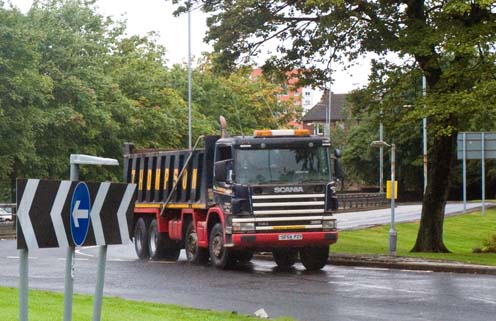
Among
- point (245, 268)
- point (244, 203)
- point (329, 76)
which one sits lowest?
point (245, 268)

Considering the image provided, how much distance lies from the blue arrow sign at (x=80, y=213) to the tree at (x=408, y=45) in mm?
17132

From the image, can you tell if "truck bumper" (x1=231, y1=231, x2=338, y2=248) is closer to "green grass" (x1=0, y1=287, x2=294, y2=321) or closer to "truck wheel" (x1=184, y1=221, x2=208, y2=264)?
"truck wheel" (x1=184, y1=221, x2=208, y2=264)

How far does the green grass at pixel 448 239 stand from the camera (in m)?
28.1

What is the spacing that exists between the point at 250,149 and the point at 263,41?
283 inches

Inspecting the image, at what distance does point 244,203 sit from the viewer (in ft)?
75.8

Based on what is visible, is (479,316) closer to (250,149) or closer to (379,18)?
(250,149)

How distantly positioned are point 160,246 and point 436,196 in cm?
757

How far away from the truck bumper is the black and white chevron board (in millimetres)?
14974

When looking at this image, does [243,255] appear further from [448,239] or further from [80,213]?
[448,239]

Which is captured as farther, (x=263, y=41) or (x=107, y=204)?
(x=263, y=41)

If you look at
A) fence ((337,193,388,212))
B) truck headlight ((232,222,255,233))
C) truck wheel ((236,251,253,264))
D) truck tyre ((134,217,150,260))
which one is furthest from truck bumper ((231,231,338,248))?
fence ((337,193,388,212))

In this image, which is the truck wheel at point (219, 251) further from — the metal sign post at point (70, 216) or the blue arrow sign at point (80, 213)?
the blue arrow sign at point (80, 213)

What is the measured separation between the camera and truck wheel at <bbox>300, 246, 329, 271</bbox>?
24359mm

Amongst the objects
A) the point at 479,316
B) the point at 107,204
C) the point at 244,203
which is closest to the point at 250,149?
the point at 244,203
